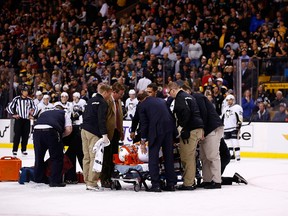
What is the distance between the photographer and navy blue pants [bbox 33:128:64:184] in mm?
12406

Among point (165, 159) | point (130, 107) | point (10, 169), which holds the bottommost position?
point (10, 169)

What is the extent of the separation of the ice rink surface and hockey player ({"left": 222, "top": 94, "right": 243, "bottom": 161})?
4.67m

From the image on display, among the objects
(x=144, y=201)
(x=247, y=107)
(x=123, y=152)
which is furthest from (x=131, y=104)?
(x=144, y=201)

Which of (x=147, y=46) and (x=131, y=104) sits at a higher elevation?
(x=147, y=46)

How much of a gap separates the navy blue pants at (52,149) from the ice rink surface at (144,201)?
25 cm

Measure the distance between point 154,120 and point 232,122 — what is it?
695cm

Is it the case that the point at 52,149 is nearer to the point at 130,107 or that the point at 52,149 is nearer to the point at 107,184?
the point at 107,184

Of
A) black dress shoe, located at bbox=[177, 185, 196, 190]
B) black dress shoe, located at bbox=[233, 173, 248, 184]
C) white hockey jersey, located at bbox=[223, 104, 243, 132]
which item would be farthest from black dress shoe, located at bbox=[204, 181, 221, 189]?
white hockey jersey, located at bbox=[223, 104, 243, 132]

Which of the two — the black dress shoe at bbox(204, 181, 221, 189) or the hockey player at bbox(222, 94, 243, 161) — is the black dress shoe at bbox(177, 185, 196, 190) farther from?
the hockey player at bbox(222, 94, 243, 161)

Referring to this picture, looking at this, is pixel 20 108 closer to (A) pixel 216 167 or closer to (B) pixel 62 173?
(B) pixel 62 173

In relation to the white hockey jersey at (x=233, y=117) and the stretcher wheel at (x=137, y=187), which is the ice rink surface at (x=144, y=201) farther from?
the white hockey jersey at (x=233, y=117)

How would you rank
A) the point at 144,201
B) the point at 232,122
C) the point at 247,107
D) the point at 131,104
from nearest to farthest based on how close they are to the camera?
the point at 144,201, the point at 232,122, the point at 247,107, the point at 131,104

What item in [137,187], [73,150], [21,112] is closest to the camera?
[137,187]

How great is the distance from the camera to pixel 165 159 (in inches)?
465
